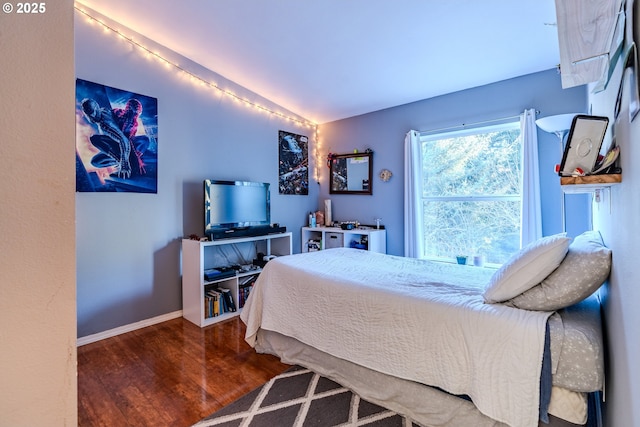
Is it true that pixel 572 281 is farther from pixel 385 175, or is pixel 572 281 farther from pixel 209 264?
pixel 209 264

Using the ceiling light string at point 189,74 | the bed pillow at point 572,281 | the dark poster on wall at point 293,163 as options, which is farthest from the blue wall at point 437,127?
the bed pillow at point 572,281

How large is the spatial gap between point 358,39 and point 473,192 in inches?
83.0

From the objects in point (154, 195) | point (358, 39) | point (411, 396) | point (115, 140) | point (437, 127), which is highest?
point (358, 39)

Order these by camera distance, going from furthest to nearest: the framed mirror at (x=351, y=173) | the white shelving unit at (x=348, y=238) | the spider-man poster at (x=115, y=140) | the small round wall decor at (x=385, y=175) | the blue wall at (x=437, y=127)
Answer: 1. the framed mirror at (x=351, y=173)
2. the small round wall decor at (x=385, y=175)
3. the white shelving unit at (x=348, y=238)
4. the blue wall at (x=437, y=127)
5. the spider-man poster at (x=115, y=140)

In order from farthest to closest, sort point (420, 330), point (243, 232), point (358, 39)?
point (243, 232)
point (358, 39)
point (420, 330)

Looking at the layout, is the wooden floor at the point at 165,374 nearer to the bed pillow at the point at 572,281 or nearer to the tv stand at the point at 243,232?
the tv stand at the point at 243,232

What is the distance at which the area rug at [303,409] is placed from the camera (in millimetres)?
1580

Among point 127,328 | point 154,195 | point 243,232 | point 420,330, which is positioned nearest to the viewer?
point 420,330

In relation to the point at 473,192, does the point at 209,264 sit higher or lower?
lower

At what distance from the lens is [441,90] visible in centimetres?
340

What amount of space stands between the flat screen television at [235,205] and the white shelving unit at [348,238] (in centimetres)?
87

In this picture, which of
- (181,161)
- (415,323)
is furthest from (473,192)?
(181,161)

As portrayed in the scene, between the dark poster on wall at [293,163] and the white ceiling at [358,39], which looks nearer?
the white ceiling at [358,39]

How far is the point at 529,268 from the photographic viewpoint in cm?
136
